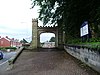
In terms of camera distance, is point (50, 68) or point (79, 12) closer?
point (50, 68)

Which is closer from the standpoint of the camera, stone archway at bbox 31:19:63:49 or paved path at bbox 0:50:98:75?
paved path at bbox 0:50:98:75

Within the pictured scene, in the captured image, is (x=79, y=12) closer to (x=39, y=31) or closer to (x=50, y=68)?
(x=50, y=68)

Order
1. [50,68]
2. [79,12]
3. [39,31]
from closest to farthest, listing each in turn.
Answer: [50,68] → [79,12] → [39,31]

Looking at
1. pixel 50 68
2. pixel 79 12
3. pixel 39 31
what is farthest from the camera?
pixel 39 31

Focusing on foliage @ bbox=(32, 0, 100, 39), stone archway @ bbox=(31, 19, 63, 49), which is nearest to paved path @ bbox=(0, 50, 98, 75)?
foliage @ bbox=(32, 0, 100, 39)

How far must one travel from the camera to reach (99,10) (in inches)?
474

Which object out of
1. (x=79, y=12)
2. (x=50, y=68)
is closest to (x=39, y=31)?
(x=79, y=12)

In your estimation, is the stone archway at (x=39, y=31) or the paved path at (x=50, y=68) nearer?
the paved path at (x=50, y=68)

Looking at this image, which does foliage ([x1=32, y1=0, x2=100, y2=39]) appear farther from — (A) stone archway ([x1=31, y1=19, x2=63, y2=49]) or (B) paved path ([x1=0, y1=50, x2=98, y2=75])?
(A) stone archway ([x1=31, y1=19, x2=63, y2=49])

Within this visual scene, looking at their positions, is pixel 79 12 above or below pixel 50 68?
above

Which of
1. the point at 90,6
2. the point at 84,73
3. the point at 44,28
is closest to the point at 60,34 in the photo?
the point at 44,28

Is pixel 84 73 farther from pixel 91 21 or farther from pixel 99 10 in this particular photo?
pixel 91 21

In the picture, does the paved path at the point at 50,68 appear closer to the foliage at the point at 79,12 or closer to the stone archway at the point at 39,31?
the foliage at the point at 79,12

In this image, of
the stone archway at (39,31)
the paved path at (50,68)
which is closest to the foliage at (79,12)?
the paved path at (50,68)
